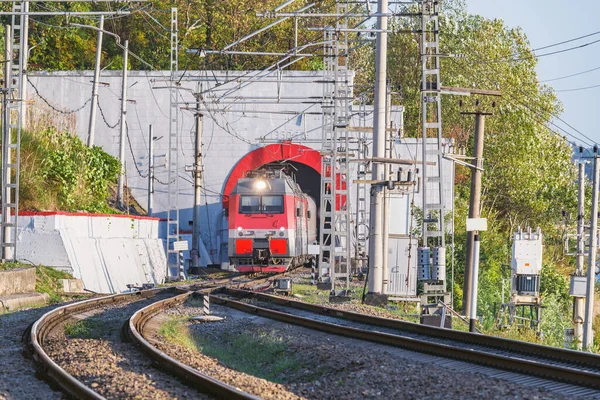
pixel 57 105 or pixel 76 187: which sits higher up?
pixel 57 105

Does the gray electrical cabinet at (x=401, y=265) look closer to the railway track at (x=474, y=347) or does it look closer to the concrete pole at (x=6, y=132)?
the railway track at (x=474, y=347)

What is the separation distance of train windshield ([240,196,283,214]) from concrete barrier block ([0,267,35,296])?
12.0 m

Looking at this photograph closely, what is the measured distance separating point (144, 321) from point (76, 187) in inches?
719

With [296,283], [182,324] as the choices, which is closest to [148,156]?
[296,283]

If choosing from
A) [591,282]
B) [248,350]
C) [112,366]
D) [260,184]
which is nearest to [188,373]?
[112,366]

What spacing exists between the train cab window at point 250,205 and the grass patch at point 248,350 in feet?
57.7

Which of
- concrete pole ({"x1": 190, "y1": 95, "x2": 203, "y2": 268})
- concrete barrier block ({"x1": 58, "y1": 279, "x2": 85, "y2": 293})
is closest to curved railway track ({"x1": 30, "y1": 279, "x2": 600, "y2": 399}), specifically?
concrete barrier block ({"x1": 58, "y1": 279, "x2": 85, "y2": 293})

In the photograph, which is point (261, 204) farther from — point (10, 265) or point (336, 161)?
point (10, 265)

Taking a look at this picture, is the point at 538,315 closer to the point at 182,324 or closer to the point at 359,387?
the point at 182,324

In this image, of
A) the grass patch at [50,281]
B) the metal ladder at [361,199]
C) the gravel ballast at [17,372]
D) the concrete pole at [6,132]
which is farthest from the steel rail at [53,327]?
the metal ladder at [361,199]

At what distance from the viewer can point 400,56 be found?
214 ft

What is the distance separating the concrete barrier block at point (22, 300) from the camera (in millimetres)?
22234

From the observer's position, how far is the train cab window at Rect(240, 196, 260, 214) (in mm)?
36469

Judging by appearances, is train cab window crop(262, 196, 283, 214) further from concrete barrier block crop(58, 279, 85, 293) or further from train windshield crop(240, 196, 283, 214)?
concrete barrier block crop(58, 279, 85, 293)
